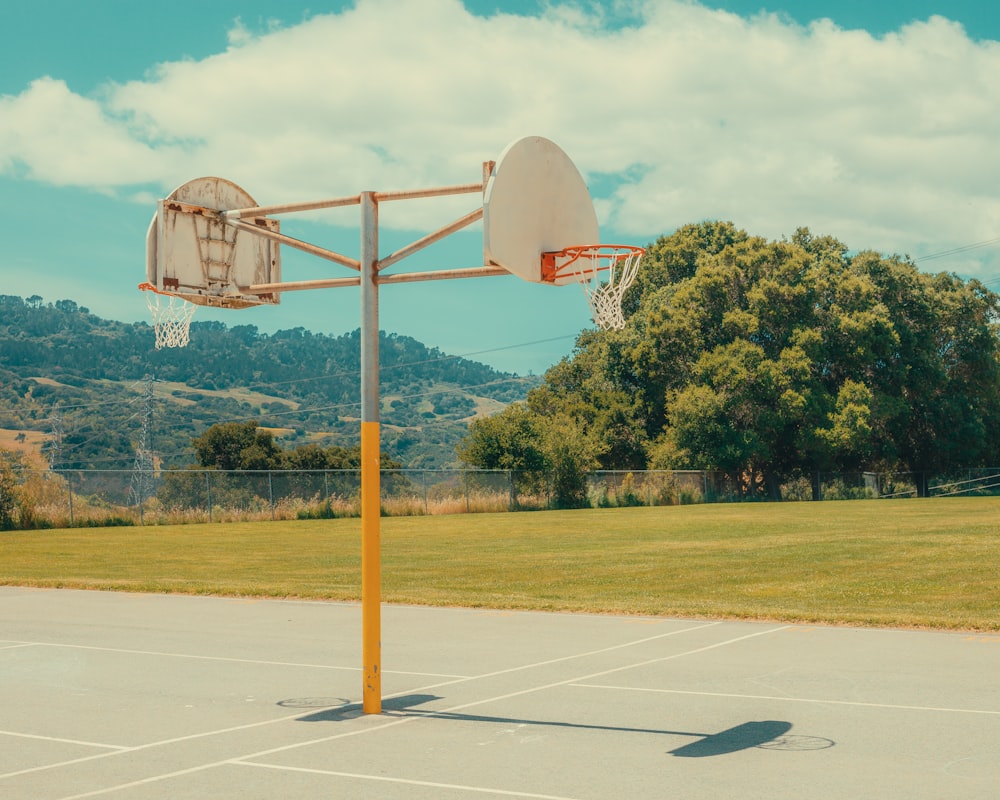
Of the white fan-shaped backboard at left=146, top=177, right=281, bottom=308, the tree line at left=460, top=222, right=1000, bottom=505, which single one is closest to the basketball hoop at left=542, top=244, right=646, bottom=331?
the white fan-shaped backboard at left=146, top=177, right=281, bottom=308

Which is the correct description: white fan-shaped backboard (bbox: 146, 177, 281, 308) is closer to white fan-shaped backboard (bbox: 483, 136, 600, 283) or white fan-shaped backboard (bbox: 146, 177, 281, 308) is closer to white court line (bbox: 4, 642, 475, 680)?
white fan-shaped backboard (bbox: 483, 136, 600, 283)

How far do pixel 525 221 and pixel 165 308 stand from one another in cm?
440

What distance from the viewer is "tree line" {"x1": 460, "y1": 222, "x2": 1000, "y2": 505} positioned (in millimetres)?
66938

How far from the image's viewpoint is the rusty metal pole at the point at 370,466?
9.91m

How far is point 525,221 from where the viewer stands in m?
10.1

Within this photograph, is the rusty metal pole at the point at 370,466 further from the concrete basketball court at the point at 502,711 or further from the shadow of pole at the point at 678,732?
the concrete basketball court at the point at 502,711

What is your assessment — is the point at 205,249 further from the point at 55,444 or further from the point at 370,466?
the point at 55,444

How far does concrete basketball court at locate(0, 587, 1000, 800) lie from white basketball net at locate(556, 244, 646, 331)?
3533 mm

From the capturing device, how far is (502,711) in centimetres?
992

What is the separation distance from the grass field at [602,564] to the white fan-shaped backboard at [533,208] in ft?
24.5

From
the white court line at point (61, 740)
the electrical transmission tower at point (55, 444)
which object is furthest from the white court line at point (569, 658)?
the electrical transmission tower at point (55, 444)

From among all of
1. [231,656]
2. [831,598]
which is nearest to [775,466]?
[831,598]

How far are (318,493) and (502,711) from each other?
42.5 metres

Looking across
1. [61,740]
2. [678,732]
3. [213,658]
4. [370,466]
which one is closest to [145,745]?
[61,740]
